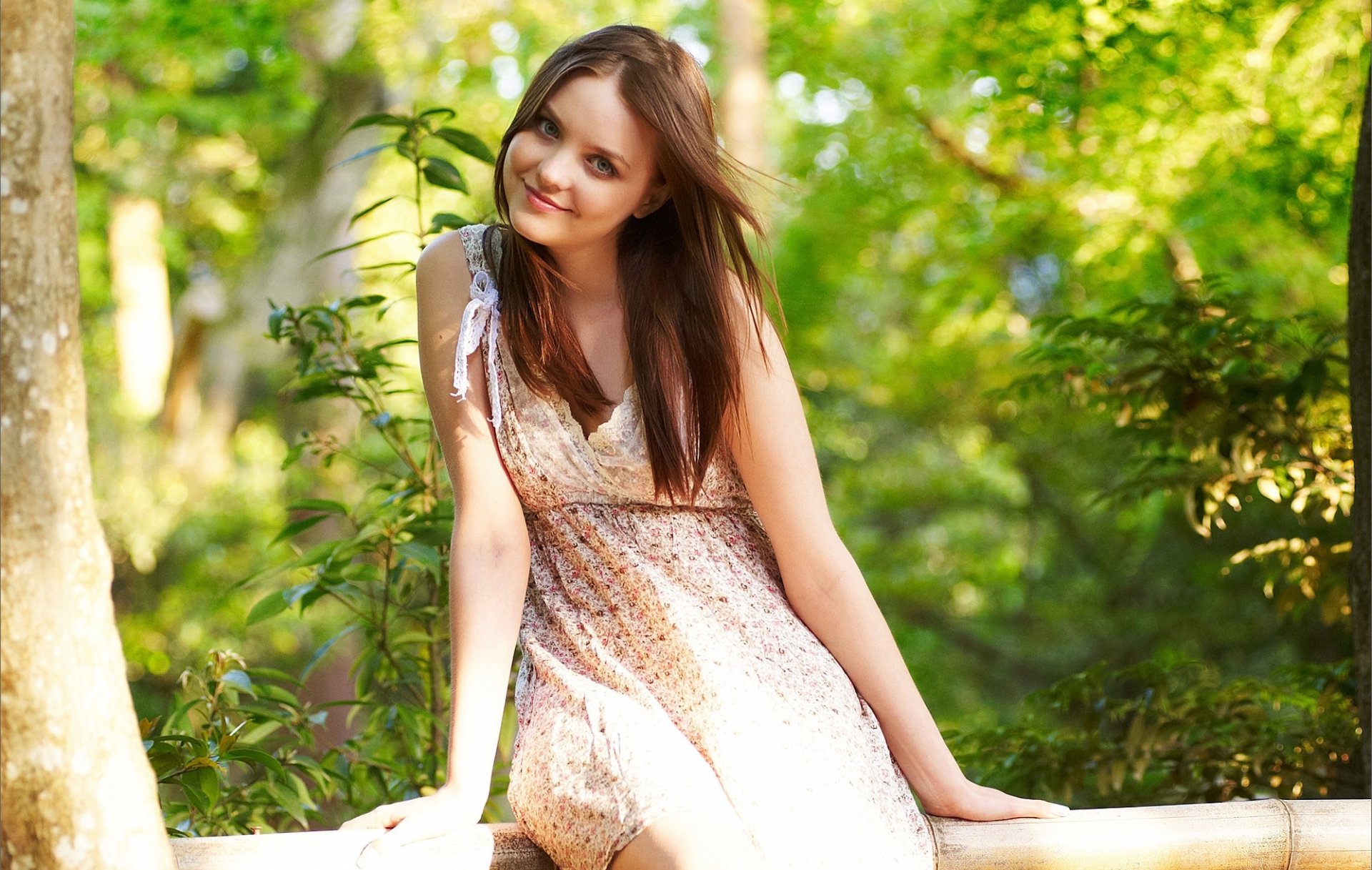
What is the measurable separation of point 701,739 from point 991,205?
6114 mm

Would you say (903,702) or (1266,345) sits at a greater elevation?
(1266,345)

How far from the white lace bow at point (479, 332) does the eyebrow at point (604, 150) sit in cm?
26

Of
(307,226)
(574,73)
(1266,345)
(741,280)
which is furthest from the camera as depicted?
(307,226)

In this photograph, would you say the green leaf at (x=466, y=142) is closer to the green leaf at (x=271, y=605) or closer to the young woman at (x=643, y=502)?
the young woman at (x=643, y=502)

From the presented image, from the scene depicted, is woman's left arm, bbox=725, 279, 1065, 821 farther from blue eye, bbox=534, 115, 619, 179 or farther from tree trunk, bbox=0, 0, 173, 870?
tree trunk, bbox=0, 0, 173, 870

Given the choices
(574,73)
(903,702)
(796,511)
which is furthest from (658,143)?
(903,702)

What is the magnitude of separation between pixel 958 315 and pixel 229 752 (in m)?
7.69

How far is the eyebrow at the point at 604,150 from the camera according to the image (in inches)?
67.9

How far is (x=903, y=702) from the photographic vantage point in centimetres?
180

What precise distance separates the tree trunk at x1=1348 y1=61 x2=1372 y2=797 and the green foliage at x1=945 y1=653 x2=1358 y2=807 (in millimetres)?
169

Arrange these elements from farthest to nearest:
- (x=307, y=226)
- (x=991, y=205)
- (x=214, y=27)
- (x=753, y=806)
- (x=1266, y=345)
A: (x=307, y=226)
(x=991, y=205)
(x=214, y=27)
(x=1266, y=345)
(x=753, y=806)

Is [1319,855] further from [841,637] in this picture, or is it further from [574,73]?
[574,73]

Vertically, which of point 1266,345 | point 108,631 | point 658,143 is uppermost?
point 658,143

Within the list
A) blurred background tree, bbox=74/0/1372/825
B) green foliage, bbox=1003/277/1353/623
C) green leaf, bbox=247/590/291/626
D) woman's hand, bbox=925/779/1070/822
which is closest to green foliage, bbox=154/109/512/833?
green leaf, bbox=247/590/291/626
